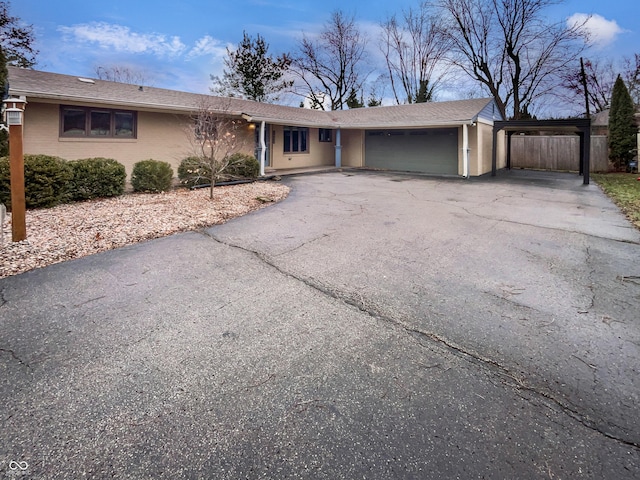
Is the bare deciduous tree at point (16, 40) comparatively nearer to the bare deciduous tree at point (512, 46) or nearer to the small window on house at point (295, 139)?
the small window on house at point (295, 139)

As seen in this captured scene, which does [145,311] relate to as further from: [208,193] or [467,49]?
[467,49]

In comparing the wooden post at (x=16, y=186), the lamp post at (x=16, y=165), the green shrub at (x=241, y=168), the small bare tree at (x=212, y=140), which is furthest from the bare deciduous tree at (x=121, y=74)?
the wooden post at (x=16, y=186)

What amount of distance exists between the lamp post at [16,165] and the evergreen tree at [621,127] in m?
22.2

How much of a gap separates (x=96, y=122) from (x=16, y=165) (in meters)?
7.01

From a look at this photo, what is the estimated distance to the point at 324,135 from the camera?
2028 centimetres

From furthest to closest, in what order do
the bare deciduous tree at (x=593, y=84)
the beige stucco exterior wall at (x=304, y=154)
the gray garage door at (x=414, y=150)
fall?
the bare deciduous tree at (x=593, y=84) < the beige stucco exterior wall at (x=304, y=154) < the gray garage door at (x=414, y=150)

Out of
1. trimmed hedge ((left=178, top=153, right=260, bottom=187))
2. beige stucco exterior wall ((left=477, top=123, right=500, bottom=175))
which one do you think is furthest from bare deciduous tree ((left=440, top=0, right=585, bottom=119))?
trimmed hedge ((left=178, top=153, right=260, bottom=187))

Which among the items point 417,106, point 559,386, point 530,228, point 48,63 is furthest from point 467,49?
point 559,386

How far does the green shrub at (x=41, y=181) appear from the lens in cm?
708

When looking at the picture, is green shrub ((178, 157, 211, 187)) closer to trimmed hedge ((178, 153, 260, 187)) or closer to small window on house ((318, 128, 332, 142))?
trimmed hedge ((178, 153, 260, 187))

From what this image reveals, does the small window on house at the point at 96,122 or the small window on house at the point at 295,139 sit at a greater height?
the small window on house at the point at 295,139

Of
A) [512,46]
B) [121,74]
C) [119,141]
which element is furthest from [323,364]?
[121,74]

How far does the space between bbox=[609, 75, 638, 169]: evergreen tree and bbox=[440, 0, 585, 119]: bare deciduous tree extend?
21.9ft

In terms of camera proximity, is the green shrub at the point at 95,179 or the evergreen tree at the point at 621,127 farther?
the evergreen tree at the point at 621,127
